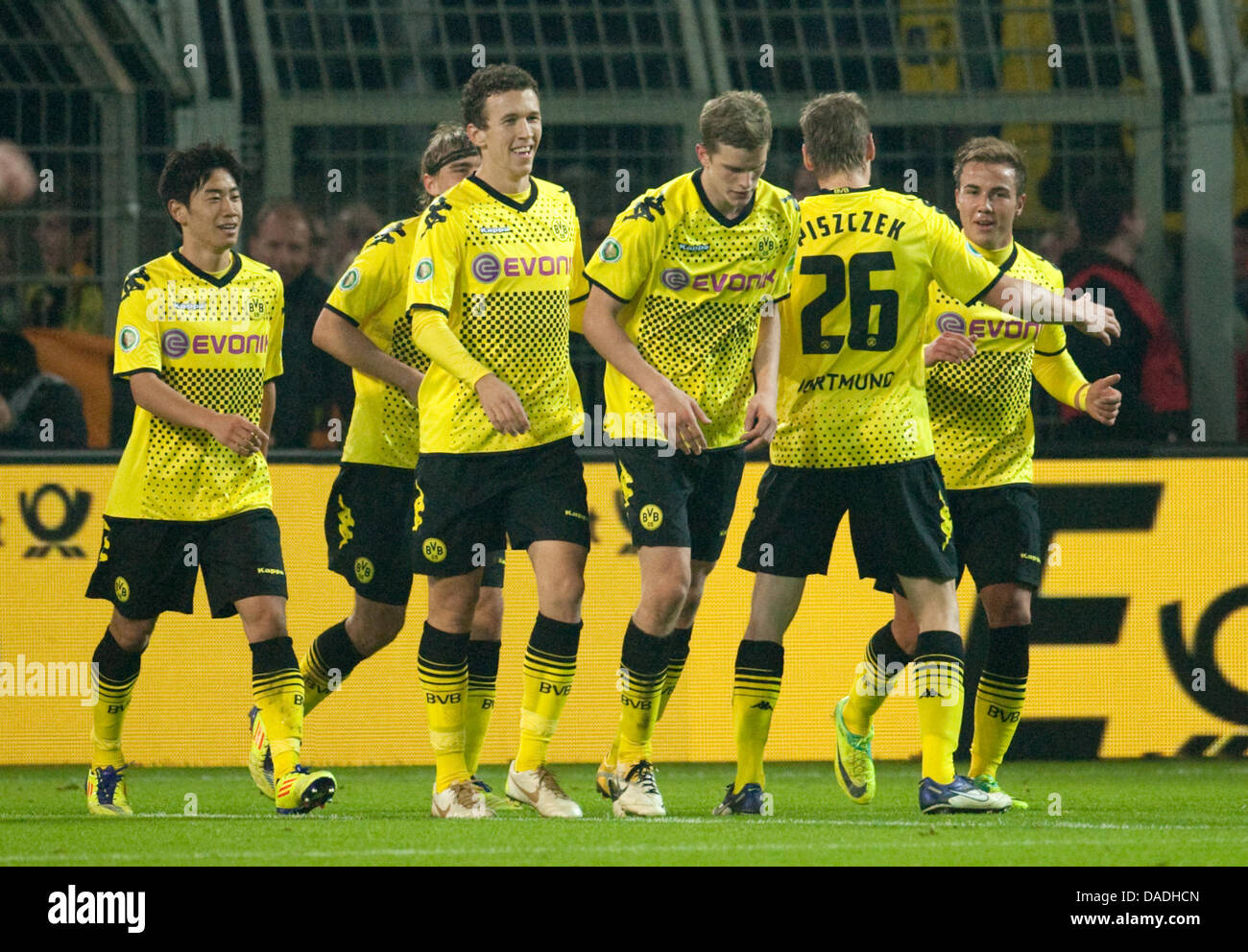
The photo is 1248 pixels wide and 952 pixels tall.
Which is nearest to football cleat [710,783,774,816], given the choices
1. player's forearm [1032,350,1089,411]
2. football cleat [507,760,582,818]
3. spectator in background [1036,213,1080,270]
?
football cleat [507,760,582,818]

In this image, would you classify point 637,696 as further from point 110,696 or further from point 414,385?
point 110,696

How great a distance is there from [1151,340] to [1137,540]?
3.26 ft

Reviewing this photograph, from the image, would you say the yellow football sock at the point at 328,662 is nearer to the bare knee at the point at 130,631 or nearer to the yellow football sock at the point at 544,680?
the bare knee at the point at 130,631

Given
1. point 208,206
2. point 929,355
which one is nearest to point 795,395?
point 929,355

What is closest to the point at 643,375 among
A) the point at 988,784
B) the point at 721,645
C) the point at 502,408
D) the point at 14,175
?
the point at 502,408

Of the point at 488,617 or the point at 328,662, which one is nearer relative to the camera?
the point at 488,617

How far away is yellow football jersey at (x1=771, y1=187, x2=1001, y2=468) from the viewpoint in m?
6.28

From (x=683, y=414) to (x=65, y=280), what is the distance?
384 cm

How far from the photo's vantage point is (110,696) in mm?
6781

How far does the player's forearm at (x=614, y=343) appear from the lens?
602 centimetres

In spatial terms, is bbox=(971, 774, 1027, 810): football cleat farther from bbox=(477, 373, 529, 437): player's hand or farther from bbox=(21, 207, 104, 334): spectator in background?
bbox=(21, 207, 104, 334): spectator in background

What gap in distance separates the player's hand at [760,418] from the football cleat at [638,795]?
1013 millimetres

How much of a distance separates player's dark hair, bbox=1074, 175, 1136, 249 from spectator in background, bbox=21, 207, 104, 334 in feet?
13.1
